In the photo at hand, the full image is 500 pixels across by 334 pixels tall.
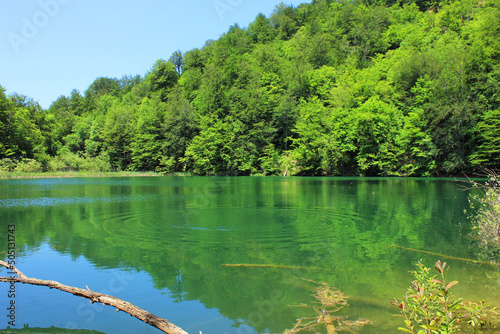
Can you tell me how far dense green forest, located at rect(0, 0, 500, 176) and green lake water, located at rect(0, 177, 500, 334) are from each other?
3360 centimetres

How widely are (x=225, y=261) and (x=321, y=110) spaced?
48930 mm

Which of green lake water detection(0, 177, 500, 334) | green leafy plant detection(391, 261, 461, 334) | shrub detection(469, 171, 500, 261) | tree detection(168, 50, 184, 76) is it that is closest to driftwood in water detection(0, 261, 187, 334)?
green lake water detection(0, 177, 500, 334)

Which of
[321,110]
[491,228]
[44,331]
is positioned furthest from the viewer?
[321,110]

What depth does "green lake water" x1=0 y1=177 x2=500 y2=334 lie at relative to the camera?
5215 mm

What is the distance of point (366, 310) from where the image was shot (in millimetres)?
5188

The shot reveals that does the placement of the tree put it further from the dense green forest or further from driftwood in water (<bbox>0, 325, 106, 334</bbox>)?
driftwood in water (<bbox>0, 325, 106, 334</bbox>)

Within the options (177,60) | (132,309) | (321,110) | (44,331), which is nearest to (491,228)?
(132,309)

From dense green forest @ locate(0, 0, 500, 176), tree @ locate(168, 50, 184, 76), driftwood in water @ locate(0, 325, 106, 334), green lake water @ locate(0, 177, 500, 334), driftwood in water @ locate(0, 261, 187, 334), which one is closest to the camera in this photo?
driftwood in water @ locate(0, 261, 187, 334)

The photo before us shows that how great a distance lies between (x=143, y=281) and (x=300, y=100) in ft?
184

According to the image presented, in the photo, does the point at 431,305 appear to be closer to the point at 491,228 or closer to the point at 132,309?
the point at 132,309

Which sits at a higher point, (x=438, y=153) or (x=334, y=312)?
(x=438, y=153)

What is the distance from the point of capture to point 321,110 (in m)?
53.8

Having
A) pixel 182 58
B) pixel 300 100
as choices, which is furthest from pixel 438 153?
pixel 182 58

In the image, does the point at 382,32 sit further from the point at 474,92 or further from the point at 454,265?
the point at 454,265
